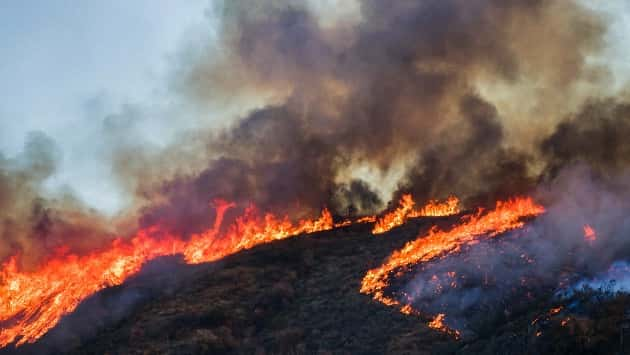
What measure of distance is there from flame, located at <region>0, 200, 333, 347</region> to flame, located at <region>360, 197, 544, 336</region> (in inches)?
519

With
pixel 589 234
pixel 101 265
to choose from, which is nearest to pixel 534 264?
pixel 589 234

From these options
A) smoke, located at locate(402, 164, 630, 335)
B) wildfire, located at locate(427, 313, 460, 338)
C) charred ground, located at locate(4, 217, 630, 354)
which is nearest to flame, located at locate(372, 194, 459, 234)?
charred ground, located at locate(4, 217, 630, 354)

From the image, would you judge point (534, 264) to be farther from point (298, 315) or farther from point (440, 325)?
point (298, 315)

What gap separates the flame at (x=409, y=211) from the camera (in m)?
57.5

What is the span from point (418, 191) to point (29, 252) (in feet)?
128

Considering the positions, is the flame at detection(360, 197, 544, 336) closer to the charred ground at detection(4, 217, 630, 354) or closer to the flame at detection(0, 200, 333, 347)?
the charred ground at detection(4, 217, 630, 354)

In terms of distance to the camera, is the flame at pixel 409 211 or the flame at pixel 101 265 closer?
the flame at pixel 101 265

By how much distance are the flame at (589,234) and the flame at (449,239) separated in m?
4.79

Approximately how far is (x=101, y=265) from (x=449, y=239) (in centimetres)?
2860

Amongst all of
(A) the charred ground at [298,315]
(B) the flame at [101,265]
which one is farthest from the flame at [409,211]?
(B) the flame at [101,265]

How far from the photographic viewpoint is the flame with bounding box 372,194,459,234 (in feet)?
189

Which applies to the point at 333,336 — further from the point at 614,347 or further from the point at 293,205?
the point at 293,205

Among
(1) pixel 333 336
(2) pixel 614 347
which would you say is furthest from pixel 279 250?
(2) pixel 614 347

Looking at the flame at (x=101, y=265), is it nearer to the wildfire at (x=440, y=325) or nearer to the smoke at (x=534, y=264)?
the smoke at (x=534, y=264)
